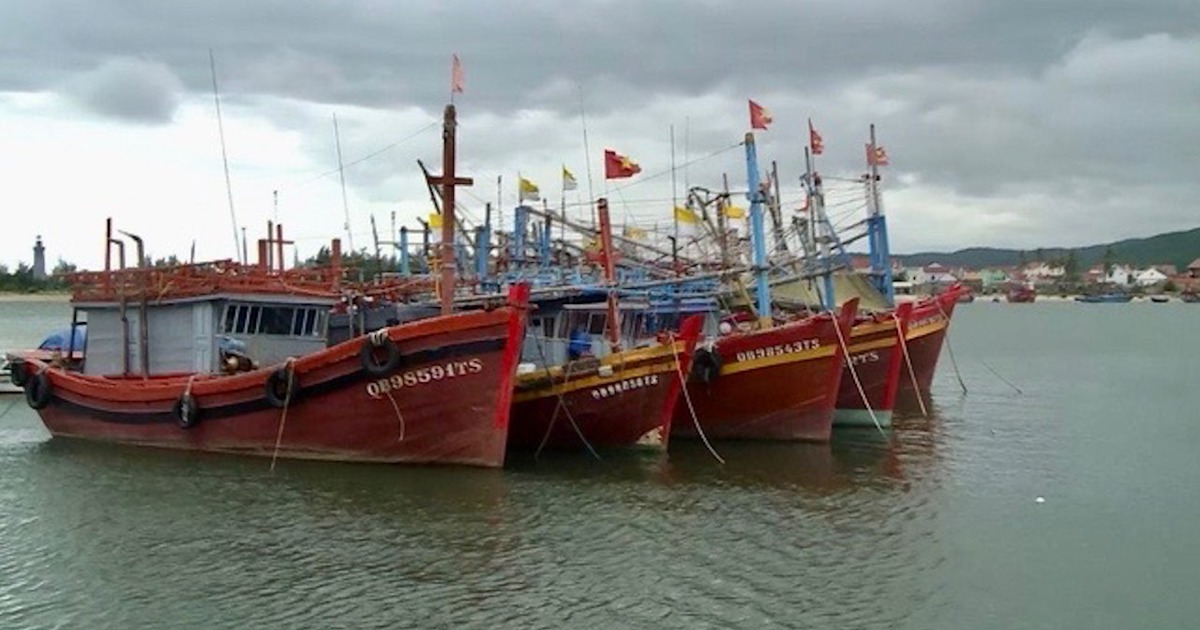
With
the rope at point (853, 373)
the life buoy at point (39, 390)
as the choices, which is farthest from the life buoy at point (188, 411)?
the rope at point (853, 373)

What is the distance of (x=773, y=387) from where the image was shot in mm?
24984

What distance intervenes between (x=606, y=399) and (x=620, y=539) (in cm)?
651

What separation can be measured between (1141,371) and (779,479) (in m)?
36.5

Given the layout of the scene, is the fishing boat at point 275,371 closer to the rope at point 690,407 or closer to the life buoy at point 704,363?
the rope at point 690,407

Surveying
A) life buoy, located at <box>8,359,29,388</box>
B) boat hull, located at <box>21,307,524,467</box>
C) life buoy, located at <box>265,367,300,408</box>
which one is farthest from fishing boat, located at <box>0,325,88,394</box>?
life buoy, located at <box>265,367,300,408</box>

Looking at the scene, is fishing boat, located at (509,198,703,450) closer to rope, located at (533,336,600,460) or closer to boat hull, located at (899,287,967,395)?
rope, located at (533,336,600,460)

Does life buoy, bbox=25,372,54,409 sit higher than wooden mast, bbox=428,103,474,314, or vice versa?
wooden mast, bbox=428,103,474,314

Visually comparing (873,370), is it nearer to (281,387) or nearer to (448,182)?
(448,182)

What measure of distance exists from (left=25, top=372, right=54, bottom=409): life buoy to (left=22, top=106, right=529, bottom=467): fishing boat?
1.3 inches

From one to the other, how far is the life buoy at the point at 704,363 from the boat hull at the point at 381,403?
17.8ft

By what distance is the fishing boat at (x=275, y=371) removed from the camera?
1995 centimetres

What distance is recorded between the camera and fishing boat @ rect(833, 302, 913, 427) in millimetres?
27828

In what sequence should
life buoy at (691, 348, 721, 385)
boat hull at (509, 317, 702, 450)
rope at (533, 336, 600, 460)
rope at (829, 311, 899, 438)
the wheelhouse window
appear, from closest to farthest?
1. boat hull at (509, 317, 702, 450)
2. rope at (533, 336, 600, 460)
3. the wheelhouse window
4. rope at (829, 311, 899, 438)
5. life buoy at (691, 348, 721, 385)

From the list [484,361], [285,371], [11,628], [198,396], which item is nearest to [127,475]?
[198,396]
